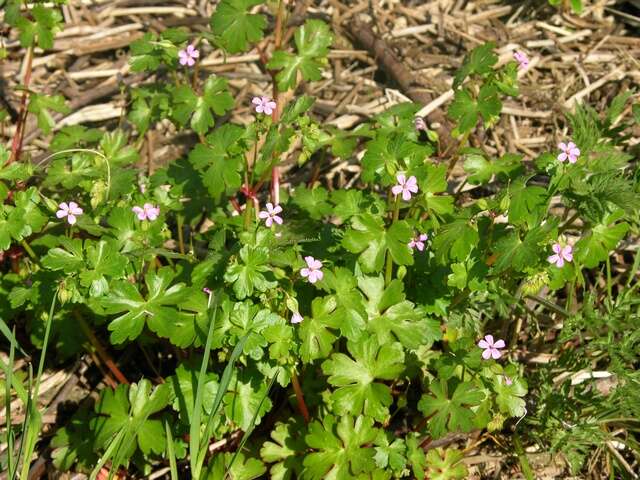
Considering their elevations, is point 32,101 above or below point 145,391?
above

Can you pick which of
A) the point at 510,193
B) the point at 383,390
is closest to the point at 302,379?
the point at 383,390

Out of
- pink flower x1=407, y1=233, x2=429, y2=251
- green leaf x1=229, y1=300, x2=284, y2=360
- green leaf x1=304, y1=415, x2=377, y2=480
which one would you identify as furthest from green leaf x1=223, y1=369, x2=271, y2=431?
pink flower x1=407, y1=233, x2=429, y2=251

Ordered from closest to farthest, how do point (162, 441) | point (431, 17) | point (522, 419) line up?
point (162, 441) → point (522, 419) → point (431, 17)

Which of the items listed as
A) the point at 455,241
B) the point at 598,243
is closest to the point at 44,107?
the point at 455,241

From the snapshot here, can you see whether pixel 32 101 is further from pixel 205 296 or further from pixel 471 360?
pixel 471 360

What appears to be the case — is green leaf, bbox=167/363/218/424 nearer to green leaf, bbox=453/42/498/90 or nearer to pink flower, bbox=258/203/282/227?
Result: pink flower, bbox=258/203/282/227

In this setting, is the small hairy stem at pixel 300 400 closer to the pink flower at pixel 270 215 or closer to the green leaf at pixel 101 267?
the pink flower at pixel 270 215

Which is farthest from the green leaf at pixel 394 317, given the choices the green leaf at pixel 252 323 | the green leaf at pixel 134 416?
the green leaf at pixel 134 416
